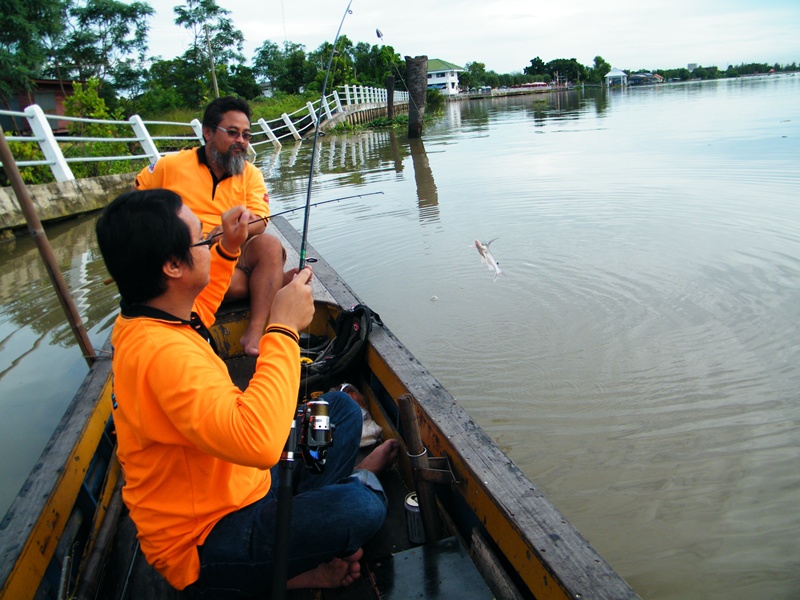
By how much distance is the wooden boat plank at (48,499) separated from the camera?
5.15ft

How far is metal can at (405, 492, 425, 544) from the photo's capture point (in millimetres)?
2061

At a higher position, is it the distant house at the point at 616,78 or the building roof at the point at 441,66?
the building roof at the point at 441,66

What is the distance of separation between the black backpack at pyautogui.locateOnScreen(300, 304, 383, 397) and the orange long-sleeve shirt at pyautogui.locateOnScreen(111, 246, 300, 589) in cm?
138

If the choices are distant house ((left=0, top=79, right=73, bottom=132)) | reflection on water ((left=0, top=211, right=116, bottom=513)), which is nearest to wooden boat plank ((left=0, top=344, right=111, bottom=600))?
reflection on water ((left=0, top=211, right=116, bottom=513))

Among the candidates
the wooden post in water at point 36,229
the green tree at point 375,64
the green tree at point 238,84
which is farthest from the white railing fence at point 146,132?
the green tree at point 238,84

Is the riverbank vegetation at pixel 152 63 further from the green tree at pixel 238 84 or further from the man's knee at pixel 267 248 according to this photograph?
the man's knee at pixel 267 248

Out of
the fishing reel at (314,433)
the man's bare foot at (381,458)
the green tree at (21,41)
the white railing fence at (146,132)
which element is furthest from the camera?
the green tree at (21,41)

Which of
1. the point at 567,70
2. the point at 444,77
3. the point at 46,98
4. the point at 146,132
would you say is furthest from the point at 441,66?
the point at 146,132

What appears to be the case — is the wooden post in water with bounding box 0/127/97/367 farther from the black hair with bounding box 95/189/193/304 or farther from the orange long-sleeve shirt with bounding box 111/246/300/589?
the orange long-sleeve shirt with bounding box 111/246/300/589

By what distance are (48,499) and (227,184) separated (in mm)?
2287

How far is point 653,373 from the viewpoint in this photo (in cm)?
390

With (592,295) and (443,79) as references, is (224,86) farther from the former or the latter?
(443,79)

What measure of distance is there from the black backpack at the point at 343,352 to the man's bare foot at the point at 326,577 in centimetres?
124

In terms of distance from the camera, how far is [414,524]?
6.80 ft
